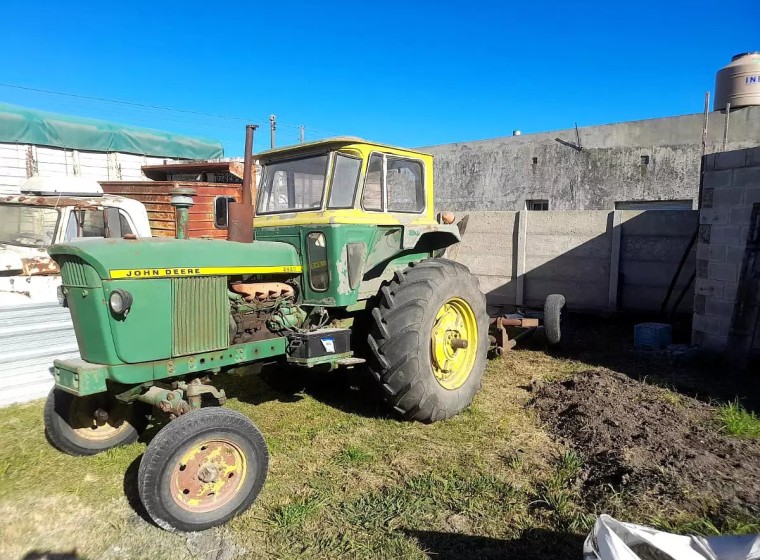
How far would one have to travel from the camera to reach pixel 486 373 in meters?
5.23

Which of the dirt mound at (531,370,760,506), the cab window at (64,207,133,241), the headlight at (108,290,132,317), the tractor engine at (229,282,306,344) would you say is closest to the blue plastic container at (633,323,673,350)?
the dirt mound at (531,370,760,506)

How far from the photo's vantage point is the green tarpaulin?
10.3m

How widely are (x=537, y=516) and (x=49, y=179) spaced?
7197 mm

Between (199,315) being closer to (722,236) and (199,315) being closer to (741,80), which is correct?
(722,236)

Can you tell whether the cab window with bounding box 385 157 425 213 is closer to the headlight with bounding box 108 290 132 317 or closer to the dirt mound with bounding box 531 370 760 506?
the dirt mound with bounding box 531 370 760 506

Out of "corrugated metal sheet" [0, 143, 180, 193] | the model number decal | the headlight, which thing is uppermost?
"corrugated metal sheet" [0, 143, 180, 193]

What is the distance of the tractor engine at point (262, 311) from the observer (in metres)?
3.47

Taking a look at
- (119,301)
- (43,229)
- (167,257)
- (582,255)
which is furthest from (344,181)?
(582,255)

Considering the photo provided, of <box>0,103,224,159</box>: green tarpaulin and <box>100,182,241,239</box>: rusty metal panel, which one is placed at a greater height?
<box>0,103,224,159</box>: green tarpaulin

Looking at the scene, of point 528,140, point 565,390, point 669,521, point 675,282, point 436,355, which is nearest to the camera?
point 669,521

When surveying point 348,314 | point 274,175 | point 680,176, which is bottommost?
point 348,314

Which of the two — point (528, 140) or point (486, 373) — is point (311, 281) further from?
point (528, 140)

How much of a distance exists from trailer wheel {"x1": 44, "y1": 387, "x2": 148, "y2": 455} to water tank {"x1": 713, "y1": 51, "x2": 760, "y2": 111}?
8735 millimetres

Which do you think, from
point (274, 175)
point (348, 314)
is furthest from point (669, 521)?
point (274, 175)
